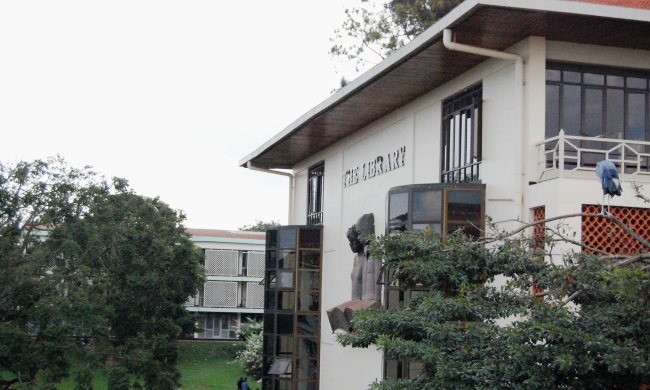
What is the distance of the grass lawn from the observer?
146 ft

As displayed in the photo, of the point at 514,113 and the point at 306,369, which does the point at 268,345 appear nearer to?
the point at 306,369

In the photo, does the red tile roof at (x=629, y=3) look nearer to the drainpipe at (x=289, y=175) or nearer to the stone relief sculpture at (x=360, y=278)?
the stone relief sculpture at (x=360, y=278)

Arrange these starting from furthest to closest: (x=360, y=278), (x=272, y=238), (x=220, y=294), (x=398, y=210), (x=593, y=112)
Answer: (x=220, y=294), (x=272, y=238), (x=360, y=278), (x=398, y=210), (x=593, y=112)

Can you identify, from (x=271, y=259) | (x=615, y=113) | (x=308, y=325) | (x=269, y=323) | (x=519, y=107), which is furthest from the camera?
(x=271, y=259)

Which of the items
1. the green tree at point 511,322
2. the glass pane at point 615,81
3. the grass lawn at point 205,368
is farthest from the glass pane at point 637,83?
the grass lawn at point 205,368

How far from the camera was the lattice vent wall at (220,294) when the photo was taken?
60.0m

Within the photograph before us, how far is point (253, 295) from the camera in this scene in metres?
60.6

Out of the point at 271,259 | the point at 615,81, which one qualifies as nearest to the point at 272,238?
the point at 271,259

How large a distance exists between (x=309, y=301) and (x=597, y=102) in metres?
12.2

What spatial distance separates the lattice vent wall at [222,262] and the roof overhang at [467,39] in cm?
3802

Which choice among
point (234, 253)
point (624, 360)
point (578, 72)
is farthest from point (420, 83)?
point (234, 253)

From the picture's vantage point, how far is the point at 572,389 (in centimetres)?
908

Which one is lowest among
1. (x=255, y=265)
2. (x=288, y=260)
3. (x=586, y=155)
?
(x=255, y=265)

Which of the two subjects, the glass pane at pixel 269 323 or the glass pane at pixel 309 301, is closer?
the glass pane at pixel 309 301
